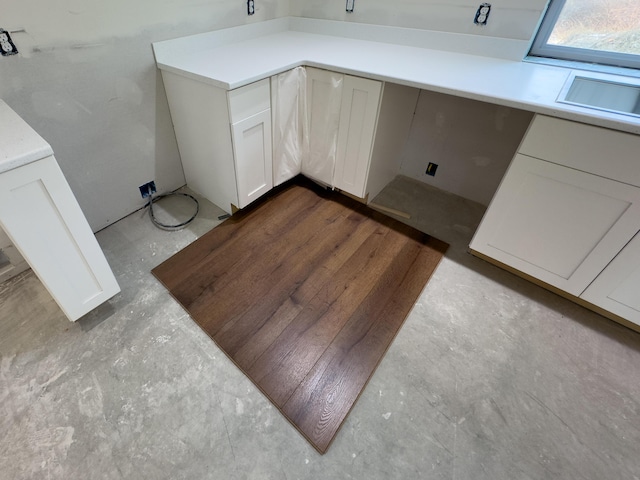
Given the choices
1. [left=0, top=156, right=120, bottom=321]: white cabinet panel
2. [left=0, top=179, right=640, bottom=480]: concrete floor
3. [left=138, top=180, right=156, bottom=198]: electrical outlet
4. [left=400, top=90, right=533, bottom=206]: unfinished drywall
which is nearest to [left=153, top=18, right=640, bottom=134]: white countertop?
[left=400, top=90, right=533, bottom=206]: unfinished drywall

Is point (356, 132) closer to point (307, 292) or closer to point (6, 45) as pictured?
point (307, 292)

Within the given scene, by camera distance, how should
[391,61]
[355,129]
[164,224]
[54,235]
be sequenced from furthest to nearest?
1. [164,224]
2. [355,129]
3. [391,61]
4. [54,235]

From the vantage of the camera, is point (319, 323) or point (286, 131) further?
point (286, 131)

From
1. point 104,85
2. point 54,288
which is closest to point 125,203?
point 104,85

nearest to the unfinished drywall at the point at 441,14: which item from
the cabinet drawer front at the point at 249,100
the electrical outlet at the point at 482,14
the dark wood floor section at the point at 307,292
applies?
the electrical outlet at the point at 482,14

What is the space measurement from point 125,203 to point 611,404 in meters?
2.62

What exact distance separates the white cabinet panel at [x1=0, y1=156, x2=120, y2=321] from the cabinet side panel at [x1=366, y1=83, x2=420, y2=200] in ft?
4.89

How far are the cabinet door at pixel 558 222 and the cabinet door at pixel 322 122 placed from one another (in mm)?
989

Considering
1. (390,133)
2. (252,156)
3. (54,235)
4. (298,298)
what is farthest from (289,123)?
(54,235)

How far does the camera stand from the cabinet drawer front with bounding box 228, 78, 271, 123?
1.53 m

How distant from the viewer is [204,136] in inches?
70.4

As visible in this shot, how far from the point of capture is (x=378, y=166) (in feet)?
6.93

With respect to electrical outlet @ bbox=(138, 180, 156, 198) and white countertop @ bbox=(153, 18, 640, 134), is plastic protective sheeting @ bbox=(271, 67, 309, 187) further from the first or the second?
electrical outlet @ bbox=(138, 180, 156, 198)

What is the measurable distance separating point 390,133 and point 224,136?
102cm
